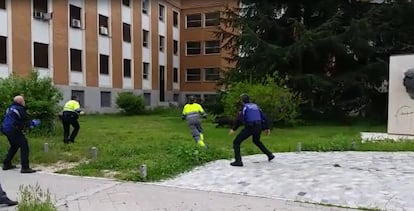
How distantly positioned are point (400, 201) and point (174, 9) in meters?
47.0

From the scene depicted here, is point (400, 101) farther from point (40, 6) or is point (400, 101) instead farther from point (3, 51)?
point (40, 6)

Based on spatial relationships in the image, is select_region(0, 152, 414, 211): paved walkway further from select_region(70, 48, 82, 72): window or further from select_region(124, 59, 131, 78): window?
select_region(124, 59, 131, 78): window

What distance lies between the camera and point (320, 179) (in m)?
8.96

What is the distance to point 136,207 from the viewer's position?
715cm

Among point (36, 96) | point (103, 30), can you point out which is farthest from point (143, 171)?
point (103, 30)

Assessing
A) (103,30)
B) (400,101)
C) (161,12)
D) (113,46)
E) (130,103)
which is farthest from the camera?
(161,12)

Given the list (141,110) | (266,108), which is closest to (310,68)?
(266,108)

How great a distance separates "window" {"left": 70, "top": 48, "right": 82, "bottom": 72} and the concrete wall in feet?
81.2

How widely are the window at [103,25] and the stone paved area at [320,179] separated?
97.6 ft

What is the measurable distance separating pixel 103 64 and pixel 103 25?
10.0ft

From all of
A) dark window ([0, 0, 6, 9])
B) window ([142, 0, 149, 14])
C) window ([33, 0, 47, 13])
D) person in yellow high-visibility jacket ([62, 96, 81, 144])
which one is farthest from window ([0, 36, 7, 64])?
window ([142, 0, 149, 14])

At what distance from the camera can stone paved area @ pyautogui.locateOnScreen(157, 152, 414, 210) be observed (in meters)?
7.64

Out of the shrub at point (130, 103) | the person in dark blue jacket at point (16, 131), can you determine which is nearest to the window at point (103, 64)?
the shrub at point (130, 103)

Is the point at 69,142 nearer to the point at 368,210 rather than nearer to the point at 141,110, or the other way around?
the point at 368,210
